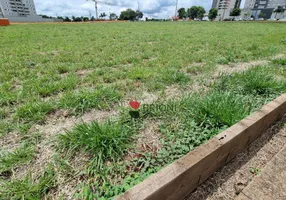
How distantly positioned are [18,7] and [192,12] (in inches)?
4056

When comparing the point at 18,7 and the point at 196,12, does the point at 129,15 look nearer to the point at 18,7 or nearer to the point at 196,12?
the point at 196,12

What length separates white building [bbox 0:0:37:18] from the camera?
87844mm

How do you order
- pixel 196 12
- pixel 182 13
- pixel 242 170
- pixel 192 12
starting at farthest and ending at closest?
pixel 182 13, pixel 192 12, pixel 196 12, pixel 242 170

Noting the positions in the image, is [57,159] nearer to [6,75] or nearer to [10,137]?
[10,137]

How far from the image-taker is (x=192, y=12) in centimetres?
8962

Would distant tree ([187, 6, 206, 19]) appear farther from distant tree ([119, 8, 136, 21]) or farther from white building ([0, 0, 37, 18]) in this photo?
white building ([0, 0, 37, 18])

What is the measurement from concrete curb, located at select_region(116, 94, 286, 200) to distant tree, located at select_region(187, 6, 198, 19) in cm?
10428

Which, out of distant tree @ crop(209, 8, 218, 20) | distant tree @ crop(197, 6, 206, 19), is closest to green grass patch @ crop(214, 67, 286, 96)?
distant tree @ crop(209, 8, 218, 20)

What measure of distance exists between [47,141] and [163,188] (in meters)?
1.29

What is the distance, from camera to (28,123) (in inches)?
73.4

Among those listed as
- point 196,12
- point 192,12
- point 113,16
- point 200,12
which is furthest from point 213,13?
point 113,16

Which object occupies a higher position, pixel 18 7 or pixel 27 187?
pixel 18 7

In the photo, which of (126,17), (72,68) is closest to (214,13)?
(126,17)

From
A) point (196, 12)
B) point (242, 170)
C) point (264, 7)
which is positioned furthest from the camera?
point (264, 7)
